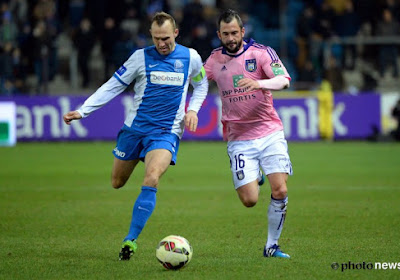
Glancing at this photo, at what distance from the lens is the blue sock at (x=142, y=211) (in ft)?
24.8

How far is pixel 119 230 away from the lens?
31.1 feet

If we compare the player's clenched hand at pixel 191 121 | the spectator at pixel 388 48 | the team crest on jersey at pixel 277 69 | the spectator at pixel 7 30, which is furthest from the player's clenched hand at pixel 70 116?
the spectator at pixel 388 48

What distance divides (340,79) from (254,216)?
46.3 ft

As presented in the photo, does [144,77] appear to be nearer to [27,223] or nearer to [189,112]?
[189,112]

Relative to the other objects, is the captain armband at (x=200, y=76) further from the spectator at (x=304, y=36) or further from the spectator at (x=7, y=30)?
the spectator at (x=7, y=30)

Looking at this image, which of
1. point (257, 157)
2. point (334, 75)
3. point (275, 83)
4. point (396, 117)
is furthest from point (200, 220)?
point (334, 75)

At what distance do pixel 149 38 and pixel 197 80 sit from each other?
54.4 feet

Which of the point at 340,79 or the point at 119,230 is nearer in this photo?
the point at 119,230

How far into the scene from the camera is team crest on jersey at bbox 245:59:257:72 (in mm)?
8070

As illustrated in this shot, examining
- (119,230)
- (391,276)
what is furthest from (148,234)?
(391,276)

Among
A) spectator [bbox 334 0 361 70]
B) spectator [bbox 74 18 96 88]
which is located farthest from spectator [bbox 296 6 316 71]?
spectator [bbox 74 18 96 88]

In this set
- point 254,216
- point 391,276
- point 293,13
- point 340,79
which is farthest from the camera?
point 293,13

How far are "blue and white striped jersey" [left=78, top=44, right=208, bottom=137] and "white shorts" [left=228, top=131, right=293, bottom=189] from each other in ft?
2.10

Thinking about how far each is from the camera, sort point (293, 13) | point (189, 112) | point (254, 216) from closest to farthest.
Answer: point (189, 112), point (254, 216), point (293, 13)
